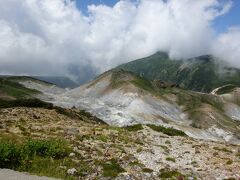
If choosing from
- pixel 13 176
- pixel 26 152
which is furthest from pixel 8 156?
pixel 13 176

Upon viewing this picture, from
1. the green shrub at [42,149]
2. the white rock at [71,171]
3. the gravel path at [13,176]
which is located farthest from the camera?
the green shrub at [42,149]

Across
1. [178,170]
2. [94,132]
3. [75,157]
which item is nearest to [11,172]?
[75,157]

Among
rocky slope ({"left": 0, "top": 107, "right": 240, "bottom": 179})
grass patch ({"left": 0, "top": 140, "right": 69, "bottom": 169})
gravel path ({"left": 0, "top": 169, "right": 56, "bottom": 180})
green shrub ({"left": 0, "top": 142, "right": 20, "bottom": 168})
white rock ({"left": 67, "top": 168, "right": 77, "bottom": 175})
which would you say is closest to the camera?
gravel path ({"left": 0, "top": 169, "right": 56, "bottom": 180})

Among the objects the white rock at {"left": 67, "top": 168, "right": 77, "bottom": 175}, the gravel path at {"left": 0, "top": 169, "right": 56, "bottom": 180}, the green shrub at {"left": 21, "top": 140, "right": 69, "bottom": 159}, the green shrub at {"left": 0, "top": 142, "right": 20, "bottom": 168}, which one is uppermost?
the green shrub at {"left": 21, "top": 140, "right": 69, "bottom": 159}

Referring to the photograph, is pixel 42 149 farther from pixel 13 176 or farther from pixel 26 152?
pixel 13 176

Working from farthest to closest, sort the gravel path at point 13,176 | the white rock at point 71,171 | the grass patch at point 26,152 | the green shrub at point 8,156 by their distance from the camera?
the white rock at point 71,171, the grass patch at point 26,152, the green shrub at point 8,156, the gravel path at point 13,176

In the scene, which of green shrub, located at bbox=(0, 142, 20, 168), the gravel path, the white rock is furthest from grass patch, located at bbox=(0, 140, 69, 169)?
the white rock

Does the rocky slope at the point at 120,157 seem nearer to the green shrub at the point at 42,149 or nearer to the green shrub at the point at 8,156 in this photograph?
the green shrub at the point at 42,149

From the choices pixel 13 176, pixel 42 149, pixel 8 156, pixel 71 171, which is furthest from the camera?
pixel 42 149

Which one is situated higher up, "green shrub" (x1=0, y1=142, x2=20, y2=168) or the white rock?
"green shrub" (x1=0, y1=142, x2=20, y2=168)

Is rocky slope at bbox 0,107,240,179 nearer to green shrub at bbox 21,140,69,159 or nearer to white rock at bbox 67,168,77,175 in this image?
white rock at bbox 67,168,77,175

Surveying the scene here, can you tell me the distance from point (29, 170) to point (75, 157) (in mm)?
7010

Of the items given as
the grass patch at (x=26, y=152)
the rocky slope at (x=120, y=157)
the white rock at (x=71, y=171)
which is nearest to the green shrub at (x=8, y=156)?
the grass patch at (x=26, y=152)

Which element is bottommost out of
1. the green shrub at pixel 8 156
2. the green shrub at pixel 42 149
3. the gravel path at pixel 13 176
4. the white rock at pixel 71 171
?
the gravel path at pixel 13 176
